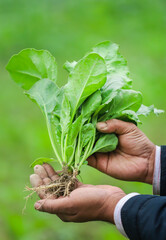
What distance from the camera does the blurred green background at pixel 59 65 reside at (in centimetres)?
305

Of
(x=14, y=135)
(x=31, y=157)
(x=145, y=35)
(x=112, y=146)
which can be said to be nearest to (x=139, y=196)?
(x=112, y=146)

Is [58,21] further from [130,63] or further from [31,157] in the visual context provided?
[31,157]

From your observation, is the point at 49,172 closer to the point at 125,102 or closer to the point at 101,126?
the point at 101,126

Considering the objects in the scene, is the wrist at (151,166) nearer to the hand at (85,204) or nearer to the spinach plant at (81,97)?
the spinach plant at (81,97)

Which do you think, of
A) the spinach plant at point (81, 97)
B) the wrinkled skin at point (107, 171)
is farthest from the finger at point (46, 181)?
the spinach plant at point (81, 97)

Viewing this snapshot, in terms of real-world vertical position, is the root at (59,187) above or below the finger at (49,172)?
below

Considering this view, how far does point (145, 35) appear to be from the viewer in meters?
6.36

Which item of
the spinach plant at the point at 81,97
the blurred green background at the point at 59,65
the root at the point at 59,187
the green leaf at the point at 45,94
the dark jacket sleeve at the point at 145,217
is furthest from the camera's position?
the blurred green background at the point at 59,65

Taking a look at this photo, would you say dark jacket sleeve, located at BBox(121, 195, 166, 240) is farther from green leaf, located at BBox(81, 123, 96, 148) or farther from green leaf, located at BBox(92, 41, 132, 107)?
green leaf, located at BBox(92, 41, 132, 107)

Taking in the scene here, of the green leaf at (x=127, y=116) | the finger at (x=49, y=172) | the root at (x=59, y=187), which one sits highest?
the green leaf at (x=127, y=116)

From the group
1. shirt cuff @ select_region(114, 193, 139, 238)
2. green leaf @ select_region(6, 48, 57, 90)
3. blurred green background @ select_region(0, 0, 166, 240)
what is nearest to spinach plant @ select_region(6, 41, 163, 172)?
green leaf @ select_region(6, 48, 57, 90)

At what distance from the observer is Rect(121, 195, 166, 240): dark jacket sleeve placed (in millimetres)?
1644

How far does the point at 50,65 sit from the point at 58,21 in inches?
180

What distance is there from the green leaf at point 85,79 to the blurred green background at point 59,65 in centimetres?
139
